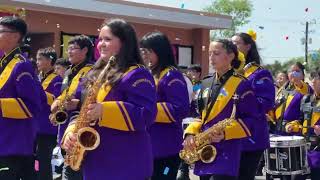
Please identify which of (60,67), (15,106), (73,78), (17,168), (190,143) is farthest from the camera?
(60,67)

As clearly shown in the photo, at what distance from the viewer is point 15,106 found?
17.6 ft

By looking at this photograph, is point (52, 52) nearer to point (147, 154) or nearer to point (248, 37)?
point (248, 37)

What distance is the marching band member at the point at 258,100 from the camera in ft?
20.4

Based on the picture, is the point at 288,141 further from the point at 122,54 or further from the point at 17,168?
the point at 122,54

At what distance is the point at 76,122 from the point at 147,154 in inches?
22.5

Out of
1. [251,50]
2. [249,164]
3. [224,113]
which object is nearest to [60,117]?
[224,113]

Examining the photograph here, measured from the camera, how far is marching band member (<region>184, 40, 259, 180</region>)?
5.14m

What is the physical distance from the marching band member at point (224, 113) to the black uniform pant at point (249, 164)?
0.84 metres

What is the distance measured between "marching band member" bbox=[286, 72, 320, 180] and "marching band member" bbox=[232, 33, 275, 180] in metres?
1.57

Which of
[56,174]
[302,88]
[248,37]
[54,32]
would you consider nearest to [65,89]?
[248,37]

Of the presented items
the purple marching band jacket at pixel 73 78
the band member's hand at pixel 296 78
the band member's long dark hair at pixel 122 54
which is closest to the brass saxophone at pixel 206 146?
the band member's long dark hair at pixel 122 54

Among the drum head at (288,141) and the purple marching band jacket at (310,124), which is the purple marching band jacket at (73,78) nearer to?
the drum head at (288,141)

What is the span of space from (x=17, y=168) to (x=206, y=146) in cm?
175

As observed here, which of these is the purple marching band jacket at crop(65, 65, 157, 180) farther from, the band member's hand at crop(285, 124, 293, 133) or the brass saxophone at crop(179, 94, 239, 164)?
the band member's hand at crop(285, 124, 293, 133)
